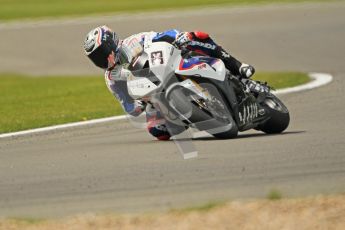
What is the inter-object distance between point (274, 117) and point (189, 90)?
129cm

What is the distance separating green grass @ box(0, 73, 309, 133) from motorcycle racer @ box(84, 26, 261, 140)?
3557 millimetres

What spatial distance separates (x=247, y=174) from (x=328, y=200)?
1.34 m

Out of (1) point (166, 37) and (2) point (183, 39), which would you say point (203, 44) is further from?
(1) point (166, 37)

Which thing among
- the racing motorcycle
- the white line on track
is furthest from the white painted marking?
the racing motorcycle

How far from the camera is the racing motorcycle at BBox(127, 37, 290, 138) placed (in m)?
10.3

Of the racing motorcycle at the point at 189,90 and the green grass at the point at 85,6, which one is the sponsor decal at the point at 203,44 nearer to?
the racing motorcycle at the point at 189,90

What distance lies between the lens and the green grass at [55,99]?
15125 millimetres

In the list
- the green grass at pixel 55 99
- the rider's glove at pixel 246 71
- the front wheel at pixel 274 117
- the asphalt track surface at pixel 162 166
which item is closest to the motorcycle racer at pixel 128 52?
the rider's glove at pixel 246 71

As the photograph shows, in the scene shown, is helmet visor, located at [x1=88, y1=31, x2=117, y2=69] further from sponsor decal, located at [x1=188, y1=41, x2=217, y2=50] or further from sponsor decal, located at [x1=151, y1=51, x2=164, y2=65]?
sponsor decal, located at [x1=188, y1=41, x2=217, y2=50]

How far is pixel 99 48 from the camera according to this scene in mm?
10562

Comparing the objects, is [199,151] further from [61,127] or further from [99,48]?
[61,127]

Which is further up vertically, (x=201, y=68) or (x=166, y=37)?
(x=166, y=37)

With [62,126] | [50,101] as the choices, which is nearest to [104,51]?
[62,126]

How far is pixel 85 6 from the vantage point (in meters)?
32.8
